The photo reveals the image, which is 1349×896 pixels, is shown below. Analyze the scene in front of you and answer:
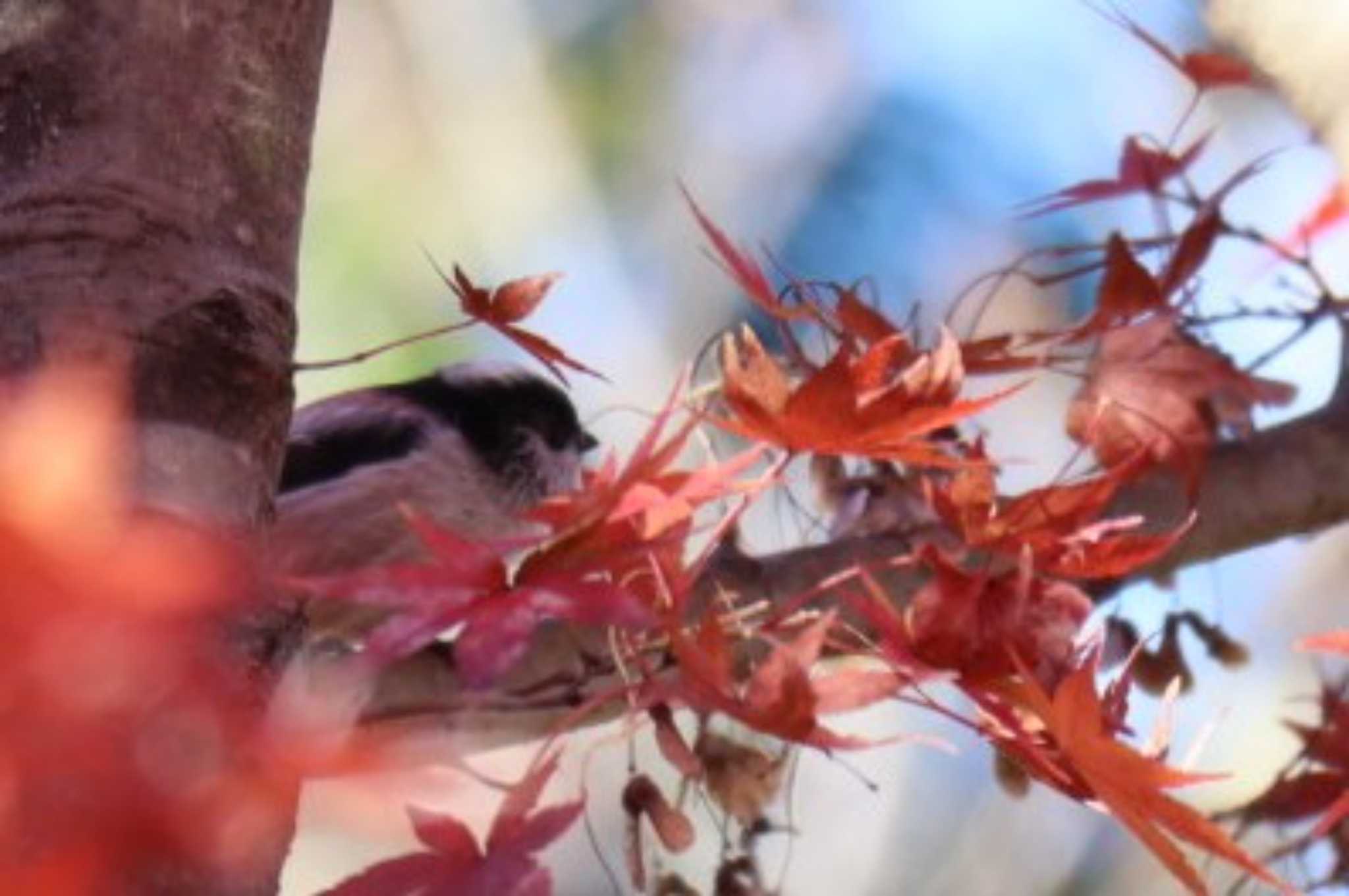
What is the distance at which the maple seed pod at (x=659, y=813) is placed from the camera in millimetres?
956

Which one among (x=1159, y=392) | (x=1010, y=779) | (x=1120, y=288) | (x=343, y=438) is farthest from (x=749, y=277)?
(x=343, y=438)

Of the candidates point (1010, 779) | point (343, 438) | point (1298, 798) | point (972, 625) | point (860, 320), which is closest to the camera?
point (972, 625)

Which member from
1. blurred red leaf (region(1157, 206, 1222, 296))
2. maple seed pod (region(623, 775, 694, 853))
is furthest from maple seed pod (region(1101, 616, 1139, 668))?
maple seed pod (region(623, 775, 694, 853))

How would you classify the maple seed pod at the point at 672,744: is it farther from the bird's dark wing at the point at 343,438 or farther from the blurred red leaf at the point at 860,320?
the bird's dark wing at the point at 343,438

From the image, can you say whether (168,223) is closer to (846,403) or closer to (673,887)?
(846,403)

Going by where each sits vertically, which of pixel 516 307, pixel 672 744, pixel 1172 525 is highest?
pixel 516 307

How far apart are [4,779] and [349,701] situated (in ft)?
0.40

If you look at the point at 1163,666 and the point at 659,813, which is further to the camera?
the point at 1163,666

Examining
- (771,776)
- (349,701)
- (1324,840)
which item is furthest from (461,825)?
(1324,840)

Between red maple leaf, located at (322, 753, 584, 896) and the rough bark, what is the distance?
5 centimetres

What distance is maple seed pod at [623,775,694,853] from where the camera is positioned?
0.96 metres

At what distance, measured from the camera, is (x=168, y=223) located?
2.34 ft

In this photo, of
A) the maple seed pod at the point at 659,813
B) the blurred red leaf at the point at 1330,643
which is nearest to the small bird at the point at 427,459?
the maple seed pod at the point at 659,813

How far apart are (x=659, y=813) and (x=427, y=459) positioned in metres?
1.08
